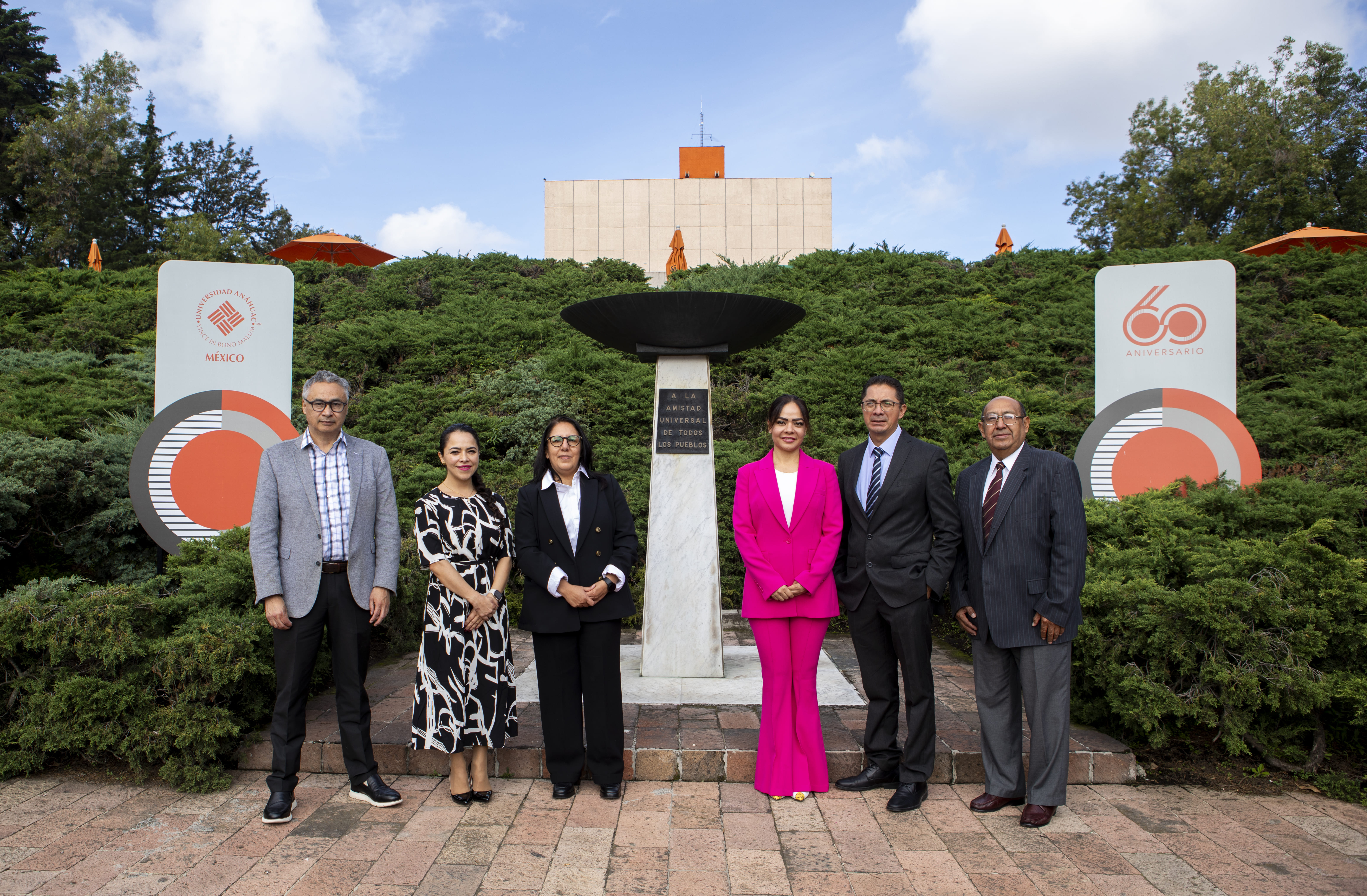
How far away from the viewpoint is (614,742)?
11.0ft

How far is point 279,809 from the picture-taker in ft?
10.1

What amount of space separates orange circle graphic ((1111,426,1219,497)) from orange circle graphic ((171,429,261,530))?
20.7 feet

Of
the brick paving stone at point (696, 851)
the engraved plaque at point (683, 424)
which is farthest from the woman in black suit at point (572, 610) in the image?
the engraved plaque at point (683, 424)

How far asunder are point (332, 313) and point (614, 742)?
11.1m

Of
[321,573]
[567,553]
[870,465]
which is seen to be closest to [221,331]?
[321,573]

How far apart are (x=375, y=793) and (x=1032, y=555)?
9.88 feet

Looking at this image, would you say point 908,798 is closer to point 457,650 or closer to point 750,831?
point 750,831

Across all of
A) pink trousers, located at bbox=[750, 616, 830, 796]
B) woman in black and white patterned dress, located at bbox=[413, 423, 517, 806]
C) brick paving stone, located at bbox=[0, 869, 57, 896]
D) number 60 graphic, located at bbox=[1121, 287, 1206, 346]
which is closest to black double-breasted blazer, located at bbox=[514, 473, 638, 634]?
woman in black and white patterned dress, located at bbox=[413, 423, 517, 806]

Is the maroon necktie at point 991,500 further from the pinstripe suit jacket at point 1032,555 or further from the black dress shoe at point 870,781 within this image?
the black dress shoe at point 870,781

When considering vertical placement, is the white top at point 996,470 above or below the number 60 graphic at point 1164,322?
below

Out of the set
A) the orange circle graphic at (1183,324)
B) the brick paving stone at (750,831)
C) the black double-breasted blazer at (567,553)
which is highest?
the orange circle graphic at (1183,324)

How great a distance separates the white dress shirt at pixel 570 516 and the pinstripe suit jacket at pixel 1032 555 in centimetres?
162

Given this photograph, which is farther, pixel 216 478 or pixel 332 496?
pixel 216 478

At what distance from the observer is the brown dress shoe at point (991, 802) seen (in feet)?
10.5
